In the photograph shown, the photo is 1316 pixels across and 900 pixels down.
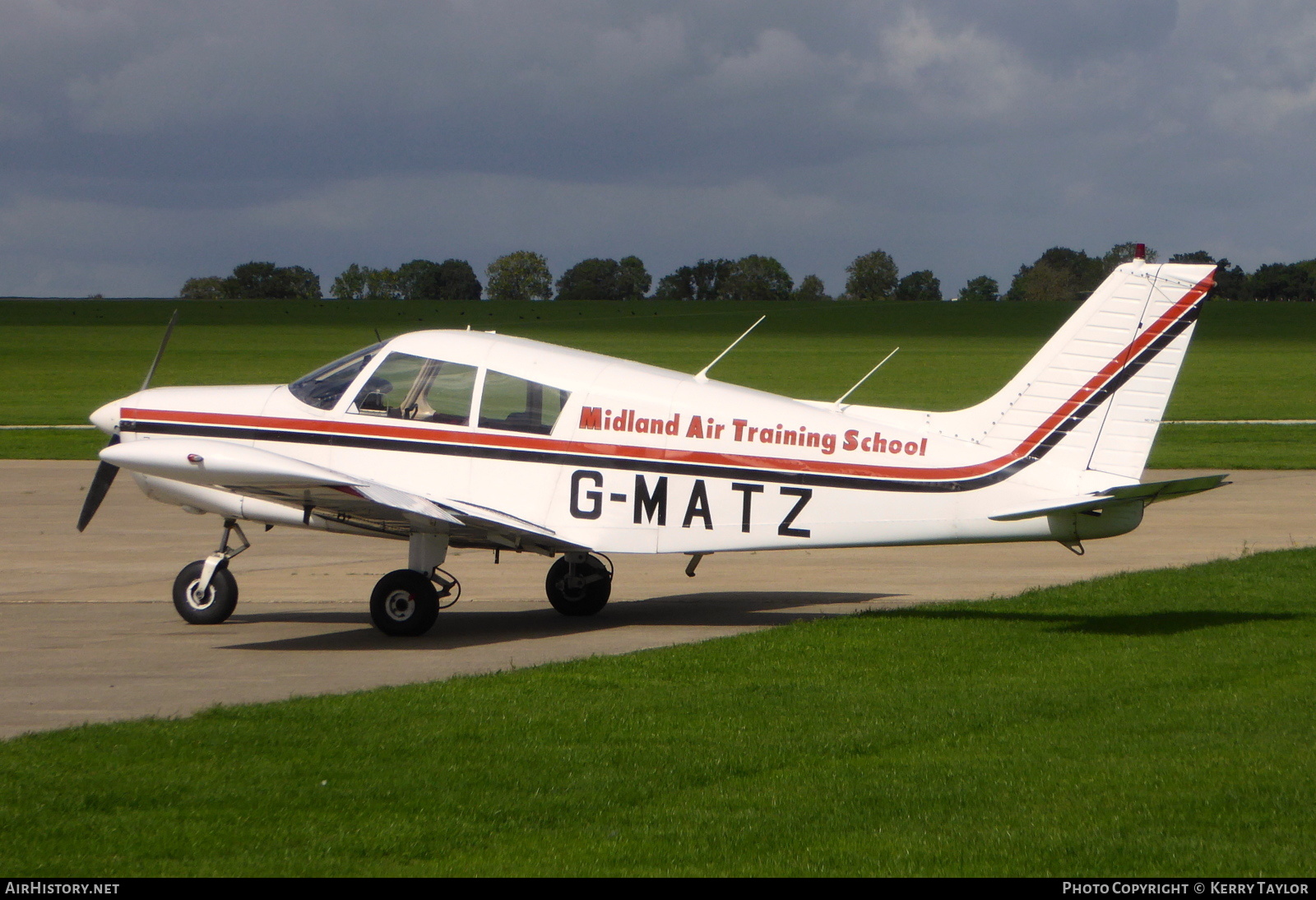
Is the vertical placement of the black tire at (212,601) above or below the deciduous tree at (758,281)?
below

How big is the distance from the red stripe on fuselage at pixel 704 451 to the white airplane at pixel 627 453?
2 centimetres

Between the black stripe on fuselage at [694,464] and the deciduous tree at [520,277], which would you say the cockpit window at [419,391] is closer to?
the black stripe on fuselage at [694,464]

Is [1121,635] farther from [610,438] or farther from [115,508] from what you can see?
[115,508]

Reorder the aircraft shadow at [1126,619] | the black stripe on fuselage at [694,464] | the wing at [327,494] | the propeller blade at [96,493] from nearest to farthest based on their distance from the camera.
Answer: the wing at [327,494] < the black stripe on fuselage at [694,464] < the aircraft shadow at [1126,619] < the propeller blade at [96,493]

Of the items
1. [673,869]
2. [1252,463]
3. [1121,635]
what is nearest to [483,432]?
[1121,635]

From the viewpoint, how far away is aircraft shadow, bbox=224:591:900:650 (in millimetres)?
11617

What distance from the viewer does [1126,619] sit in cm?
1160

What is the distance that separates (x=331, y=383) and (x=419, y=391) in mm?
841

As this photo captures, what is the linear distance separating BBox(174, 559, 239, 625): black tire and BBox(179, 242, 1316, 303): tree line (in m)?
132

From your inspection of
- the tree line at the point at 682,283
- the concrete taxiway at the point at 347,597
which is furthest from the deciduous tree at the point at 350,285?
the concrete taxiway at the point at 347,597

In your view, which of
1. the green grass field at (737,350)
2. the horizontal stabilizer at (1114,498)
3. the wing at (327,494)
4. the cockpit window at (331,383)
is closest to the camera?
the horizontal stabilizer at (1114,498)

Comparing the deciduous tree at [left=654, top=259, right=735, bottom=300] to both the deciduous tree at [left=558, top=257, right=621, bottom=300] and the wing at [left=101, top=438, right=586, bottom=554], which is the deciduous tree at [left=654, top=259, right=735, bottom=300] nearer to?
the deciduous tree at [left=558, top=257, right=621, bottom=300]

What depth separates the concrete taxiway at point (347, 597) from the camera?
32.9 ft
